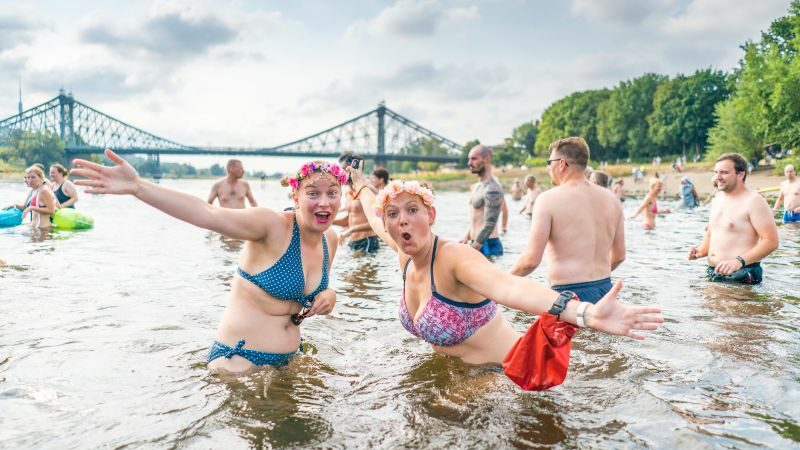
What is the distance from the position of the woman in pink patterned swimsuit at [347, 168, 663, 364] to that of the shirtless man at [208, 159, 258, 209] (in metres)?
10.0

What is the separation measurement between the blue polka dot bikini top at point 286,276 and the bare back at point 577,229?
214cm

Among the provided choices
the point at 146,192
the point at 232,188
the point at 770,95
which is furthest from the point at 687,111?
the point at 146,192

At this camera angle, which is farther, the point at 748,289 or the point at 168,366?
the point at 748,289

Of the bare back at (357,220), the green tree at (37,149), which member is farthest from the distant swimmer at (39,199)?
the green tree at (37,149)

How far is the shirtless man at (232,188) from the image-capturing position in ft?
43.9

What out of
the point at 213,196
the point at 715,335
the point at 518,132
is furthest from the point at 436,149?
the point at 715,335

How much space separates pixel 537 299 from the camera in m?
2.99

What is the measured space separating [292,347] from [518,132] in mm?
111304

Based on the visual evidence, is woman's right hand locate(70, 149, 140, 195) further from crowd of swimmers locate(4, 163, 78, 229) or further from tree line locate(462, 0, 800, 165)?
tree line locate(462, 0, 800, 165)

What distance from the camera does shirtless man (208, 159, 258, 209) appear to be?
13383 millimetres

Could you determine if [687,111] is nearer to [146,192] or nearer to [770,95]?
[770,95]

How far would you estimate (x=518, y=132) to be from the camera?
111 meters

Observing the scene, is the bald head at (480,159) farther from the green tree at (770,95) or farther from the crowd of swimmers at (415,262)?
the green tree at (770,95)

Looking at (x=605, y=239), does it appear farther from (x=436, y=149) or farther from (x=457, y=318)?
(x=436, y=149)
